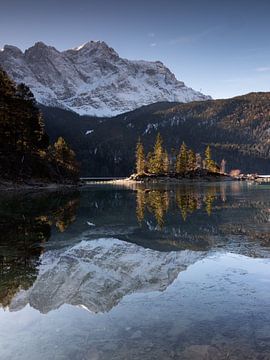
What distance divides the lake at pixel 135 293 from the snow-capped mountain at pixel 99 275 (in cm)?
4

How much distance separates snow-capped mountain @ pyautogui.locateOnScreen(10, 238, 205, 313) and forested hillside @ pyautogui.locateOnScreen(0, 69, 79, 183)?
52238 mm

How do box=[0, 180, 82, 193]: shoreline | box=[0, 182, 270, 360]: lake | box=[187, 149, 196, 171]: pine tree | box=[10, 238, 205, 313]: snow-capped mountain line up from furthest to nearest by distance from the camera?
box=[187, 149, 196, 171]: pine tree < box=[0, 180, 82, 193]: shoreline < box=[10, 238, 205, 313]: snow-capped mountain < box=[0, 182, 270, 360]: lake

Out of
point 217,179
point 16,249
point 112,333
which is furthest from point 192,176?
point 112,333

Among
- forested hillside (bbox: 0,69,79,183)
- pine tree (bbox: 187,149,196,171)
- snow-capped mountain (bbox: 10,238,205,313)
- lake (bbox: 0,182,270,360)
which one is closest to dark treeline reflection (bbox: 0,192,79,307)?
lake (bbox: 0,182,270,360)

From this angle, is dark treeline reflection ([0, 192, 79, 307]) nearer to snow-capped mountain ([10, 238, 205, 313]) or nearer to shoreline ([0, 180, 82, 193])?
snow-capped mountain ([10, 238, 205, 313])

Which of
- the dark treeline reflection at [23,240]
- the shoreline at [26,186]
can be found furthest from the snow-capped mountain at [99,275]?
the shoreline at [26,186]

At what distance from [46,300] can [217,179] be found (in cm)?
14118

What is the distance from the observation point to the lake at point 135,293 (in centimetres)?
889

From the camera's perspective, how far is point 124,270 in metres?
15.7

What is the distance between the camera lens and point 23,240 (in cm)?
2236

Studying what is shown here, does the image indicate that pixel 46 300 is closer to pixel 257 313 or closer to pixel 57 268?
pixel 57 268

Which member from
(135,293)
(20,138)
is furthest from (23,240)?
(20,138)

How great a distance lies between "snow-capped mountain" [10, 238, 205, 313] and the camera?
12.4 metres

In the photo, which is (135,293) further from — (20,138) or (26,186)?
(20,138)
